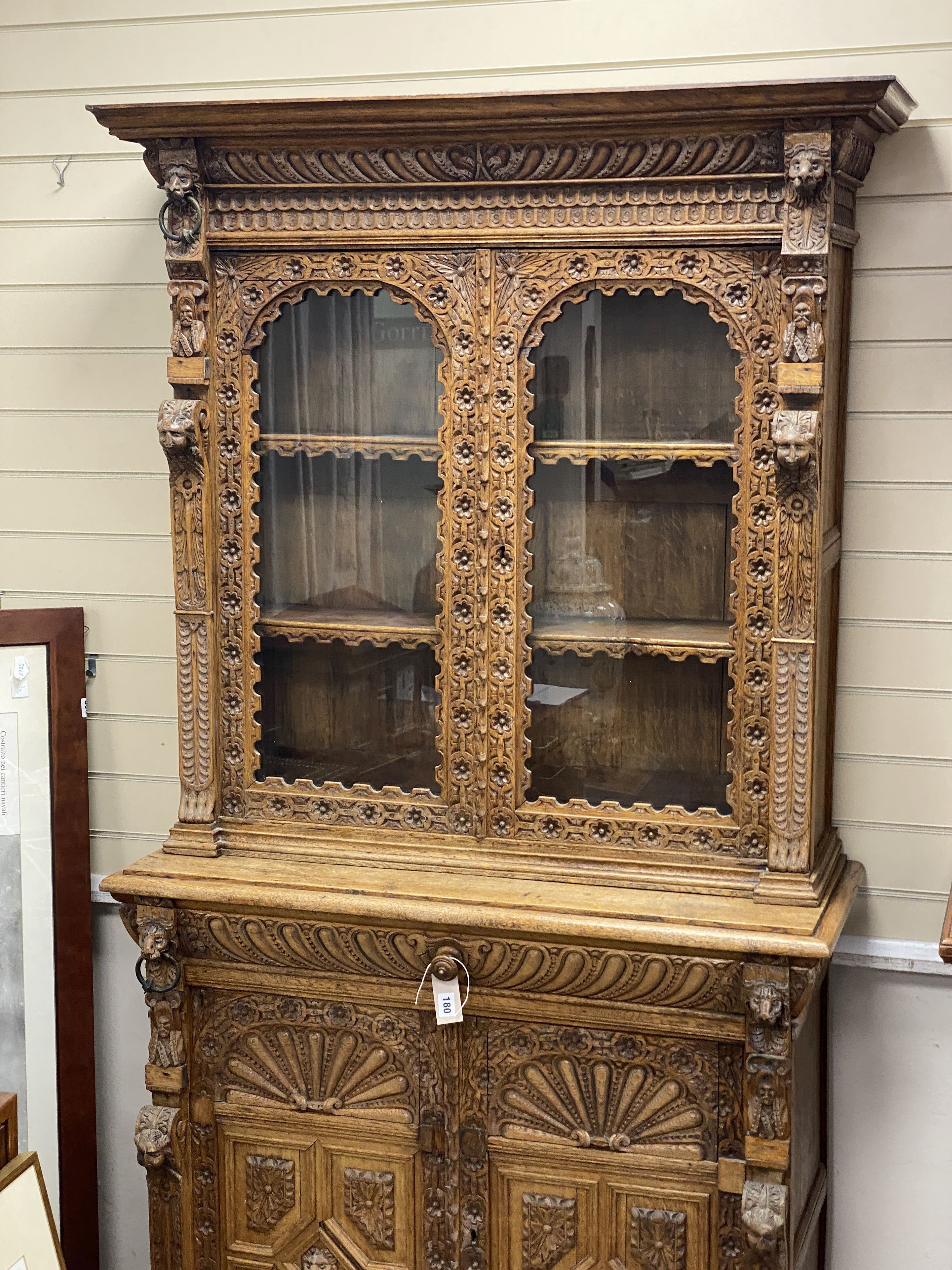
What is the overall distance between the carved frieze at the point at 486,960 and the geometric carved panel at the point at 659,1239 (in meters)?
0.39

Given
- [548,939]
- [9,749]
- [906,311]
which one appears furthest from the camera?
[9,749]

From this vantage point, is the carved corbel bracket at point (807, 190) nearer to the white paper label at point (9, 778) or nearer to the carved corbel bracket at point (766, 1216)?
the carved corbel bracket at point (766, 1216)

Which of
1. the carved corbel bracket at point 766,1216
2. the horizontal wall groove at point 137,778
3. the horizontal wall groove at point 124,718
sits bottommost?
the carved corbel bracket at point 766,1216

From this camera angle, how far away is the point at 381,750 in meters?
2.42

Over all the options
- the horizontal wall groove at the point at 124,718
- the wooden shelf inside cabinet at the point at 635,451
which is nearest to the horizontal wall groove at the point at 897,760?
the wooden shelf inside cabinet at the point at 635,451

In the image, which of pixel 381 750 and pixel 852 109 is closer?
pixel 852 109

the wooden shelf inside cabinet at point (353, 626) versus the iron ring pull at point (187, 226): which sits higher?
the iron ring pull at point (187, 226)

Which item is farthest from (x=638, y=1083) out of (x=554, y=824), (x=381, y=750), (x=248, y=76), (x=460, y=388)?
(x=248, y=76)

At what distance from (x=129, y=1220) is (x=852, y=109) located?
2.72 m

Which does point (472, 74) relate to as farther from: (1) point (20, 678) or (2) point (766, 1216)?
(2) point (766, 1216)

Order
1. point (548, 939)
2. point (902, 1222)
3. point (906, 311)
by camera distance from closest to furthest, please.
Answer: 1. point (548, 939)
2. point (906, 311)
3. point (902, 1222)

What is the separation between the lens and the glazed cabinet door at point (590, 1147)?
224 centimetres

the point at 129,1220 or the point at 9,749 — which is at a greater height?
the point at 9,749

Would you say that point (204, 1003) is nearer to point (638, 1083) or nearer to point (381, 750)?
point (381, 750)
